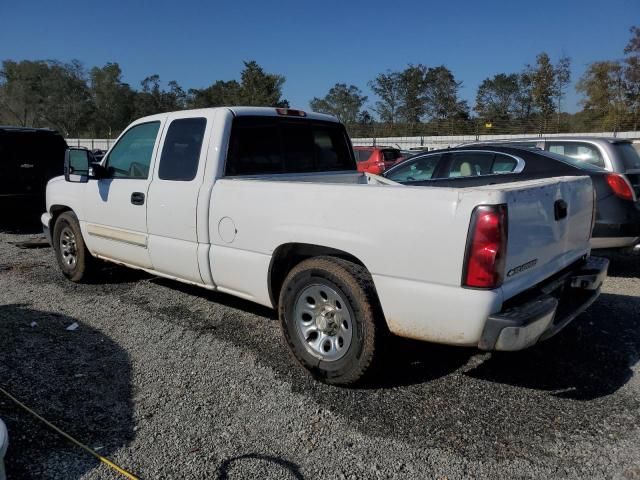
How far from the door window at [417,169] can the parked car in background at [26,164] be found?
6.81 m

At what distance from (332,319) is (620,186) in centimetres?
431

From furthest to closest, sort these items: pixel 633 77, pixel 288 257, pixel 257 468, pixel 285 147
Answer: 1. pixel 633 77
2. pixel 285 147
3. pixel 288 257
4. pixel 257 468

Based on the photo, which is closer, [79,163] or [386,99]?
[79,163]

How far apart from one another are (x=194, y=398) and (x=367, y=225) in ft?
5.13

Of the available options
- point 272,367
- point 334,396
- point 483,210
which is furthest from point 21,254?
point 483,210

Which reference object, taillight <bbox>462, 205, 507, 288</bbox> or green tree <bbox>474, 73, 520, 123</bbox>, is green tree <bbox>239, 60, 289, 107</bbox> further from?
taillight <bbox>462, 205, 507, 288</bbox>

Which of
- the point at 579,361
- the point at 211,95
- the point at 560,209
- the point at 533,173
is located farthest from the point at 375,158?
the point at 211,95

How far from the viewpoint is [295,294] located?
356 cm

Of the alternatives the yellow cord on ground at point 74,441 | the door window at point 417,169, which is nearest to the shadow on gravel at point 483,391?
the yellow cord on ground at point 74,441

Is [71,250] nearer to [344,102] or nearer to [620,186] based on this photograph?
[620,186]

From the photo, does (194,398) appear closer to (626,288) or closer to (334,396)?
(334,396)

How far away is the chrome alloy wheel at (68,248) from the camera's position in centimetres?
588

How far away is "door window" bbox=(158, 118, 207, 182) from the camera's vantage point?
4.30m

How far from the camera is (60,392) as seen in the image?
3365mm
